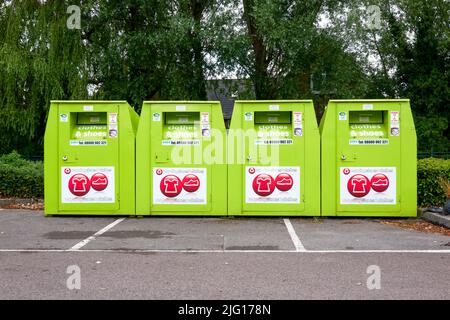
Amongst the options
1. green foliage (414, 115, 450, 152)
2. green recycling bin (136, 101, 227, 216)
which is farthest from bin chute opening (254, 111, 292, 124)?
green foliage (414, 115, 450, 152)

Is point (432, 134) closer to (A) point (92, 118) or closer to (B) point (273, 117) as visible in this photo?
(B) point (273, 117)

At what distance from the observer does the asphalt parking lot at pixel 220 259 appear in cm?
432

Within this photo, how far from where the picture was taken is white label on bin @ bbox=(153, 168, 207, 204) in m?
8.53

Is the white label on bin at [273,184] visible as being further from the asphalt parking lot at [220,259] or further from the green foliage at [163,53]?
the green foliage at [163,53]

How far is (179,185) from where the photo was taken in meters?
8.53

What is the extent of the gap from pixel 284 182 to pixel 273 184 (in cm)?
18

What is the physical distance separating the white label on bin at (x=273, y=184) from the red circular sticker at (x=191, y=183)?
82 cm

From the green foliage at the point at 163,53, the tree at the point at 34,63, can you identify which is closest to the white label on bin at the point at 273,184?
the green foliage at the point at 163,53

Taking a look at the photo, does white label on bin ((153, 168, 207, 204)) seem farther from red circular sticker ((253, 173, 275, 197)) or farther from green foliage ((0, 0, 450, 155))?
green foliage ((0, 0, 450, 155))

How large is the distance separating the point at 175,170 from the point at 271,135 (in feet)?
5.48

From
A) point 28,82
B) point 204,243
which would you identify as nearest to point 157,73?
point 28,82

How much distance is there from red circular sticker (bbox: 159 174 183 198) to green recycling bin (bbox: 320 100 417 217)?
2363 mm

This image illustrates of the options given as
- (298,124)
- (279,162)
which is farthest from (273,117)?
(279,162)

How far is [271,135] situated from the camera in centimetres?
849
